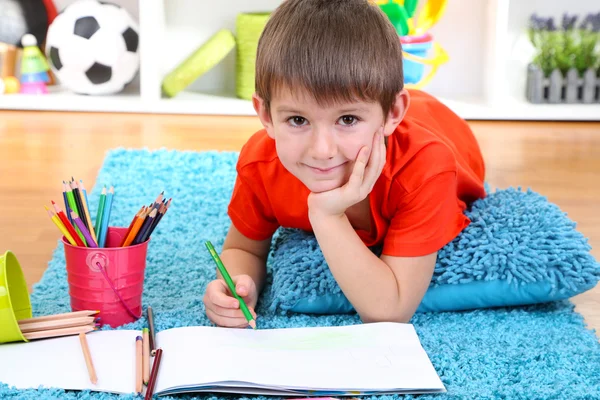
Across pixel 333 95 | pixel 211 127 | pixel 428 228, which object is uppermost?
pixel 333 95

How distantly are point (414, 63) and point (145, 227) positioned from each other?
1421 millimetres

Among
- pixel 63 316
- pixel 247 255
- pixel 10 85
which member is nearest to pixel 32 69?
pixel 10 85

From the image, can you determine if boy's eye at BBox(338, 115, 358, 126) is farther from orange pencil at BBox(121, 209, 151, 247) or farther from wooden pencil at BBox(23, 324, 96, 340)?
wooden pencil at BBox(23, 324, 96, 340)

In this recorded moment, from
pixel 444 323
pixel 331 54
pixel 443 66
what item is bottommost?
pixel 444 323

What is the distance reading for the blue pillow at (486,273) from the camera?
108 cm

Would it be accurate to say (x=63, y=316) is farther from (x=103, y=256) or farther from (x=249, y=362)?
(x=249, y=362)

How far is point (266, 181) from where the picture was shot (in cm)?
108

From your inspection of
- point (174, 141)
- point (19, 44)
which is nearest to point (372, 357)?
point (174, 141)

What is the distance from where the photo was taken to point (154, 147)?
199 cm

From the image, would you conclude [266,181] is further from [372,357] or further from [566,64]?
[566,64]

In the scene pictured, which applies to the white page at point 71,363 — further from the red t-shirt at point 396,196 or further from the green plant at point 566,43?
the green plant at point 566,43

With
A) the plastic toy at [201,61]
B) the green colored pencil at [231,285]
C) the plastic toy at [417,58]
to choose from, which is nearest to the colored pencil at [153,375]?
the green colored pencil at [231,285]

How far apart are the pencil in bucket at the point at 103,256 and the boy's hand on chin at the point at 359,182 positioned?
0.66 feet

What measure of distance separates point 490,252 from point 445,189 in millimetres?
136
